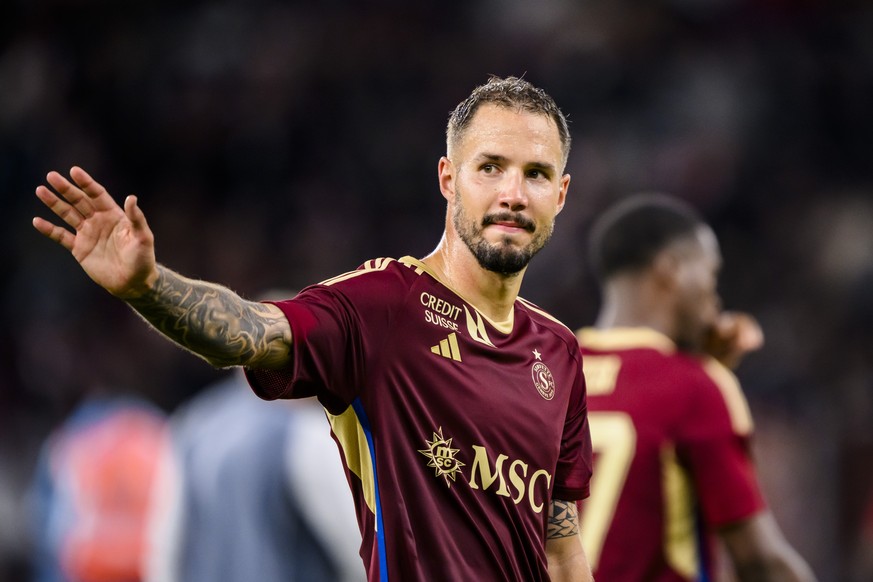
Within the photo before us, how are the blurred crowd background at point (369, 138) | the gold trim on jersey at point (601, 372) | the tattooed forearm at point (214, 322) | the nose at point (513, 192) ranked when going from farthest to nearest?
1. the blurred crowd background at point (369, 138)
2. the gold trim on jersey at point (601, 372)
3. the nose at point (513, 192)
4. the tattooed forearm at point (214, 322)

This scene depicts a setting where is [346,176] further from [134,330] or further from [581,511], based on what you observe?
[581,511]

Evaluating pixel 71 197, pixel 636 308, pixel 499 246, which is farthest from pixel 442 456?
pixel 636 308

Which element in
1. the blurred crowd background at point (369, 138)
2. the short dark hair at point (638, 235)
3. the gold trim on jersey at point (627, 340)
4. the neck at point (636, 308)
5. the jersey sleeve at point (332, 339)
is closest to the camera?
the jersey sleeve at point (332, 339)

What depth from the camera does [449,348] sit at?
122 inches

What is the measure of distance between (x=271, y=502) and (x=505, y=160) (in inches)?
118

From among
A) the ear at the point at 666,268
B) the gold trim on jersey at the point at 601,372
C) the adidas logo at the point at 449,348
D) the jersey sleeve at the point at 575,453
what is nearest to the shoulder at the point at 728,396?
the gold trim on jersey at the point at 601,372

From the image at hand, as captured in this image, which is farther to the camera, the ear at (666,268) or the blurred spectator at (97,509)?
the blurred spectator at (97,509)

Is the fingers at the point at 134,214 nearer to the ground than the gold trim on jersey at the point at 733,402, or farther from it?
nearer to the ground

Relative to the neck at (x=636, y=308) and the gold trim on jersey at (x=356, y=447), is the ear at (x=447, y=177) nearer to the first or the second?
→ the gold trim on jersey at (x=356, y=447)

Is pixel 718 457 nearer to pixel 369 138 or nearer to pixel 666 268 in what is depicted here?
pixel 666 268

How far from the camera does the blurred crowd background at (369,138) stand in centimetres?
1222

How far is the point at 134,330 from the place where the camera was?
12344 mm

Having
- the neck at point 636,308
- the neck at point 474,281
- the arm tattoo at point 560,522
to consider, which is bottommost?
the arm tattoo at point 560,522

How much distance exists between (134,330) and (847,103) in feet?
25.4
